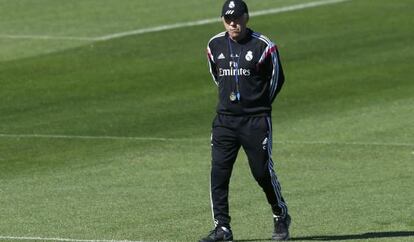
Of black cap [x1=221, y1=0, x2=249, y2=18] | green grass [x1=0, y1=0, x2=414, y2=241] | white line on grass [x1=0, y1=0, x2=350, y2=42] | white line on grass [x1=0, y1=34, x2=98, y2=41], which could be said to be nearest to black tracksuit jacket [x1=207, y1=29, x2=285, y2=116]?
black cap [x1=221, y1=0, x2=249, y2=18]

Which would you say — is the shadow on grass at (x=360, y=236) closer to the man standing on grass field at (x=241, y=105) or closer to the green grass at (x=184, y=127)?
the green grass at (x=184, y=127)

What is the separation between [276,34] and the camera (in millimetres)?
31500

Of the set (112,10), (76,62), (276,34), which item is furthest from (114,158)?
(112,10)

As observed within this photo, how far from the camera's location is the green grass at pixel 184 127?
14.2m

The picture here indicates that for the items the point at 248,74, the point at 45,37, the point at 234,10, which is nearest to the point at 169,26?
the point at 45,37

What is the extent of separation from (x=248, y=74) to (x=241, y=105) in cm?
30

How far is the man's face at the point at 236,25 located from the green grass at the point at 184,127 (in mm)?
1982

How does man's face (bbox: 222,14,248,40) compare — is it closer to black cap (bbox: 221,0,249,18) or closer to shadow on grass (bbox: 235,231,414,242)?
black cap (bbox: 221,0,249,18)

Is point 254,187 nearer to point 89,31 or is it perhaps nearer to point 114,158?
point 114,158

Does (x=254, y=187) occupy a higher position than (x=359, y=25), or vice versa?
(x=359, y=25)

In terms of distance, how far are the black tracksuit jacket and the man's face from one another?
11cm

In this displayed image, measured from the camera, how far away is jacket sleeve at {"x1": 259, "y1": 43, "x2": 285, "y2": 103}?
1248 cm

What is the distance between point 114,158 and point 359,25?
1513 centimetres

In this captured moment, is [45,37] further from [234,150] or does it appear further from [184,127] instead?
[234,150]
